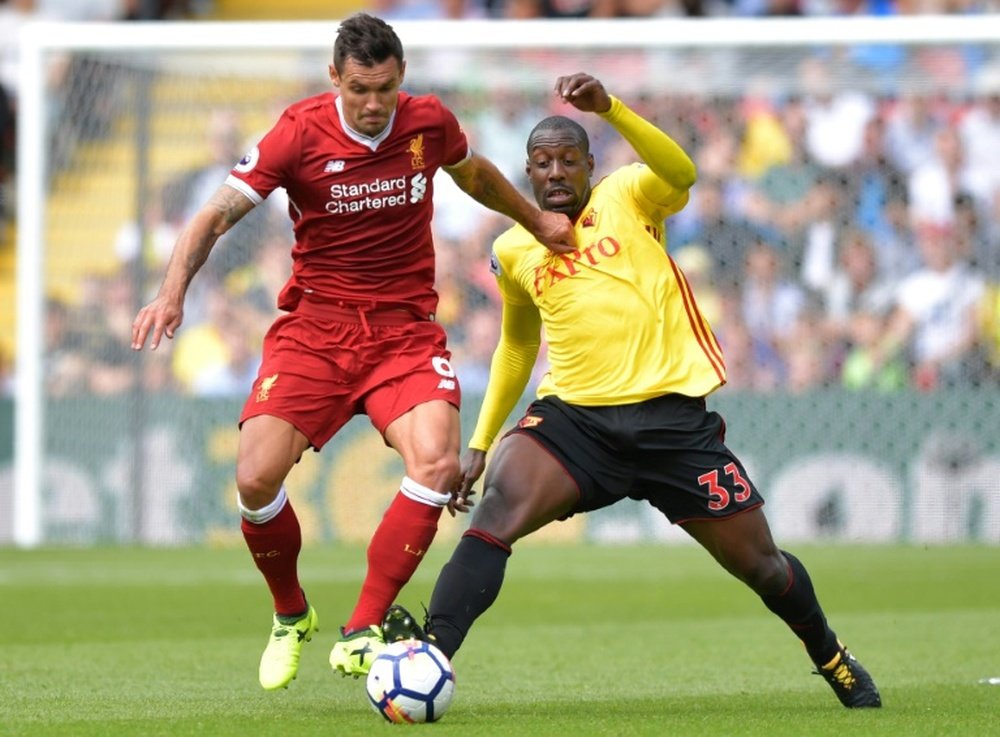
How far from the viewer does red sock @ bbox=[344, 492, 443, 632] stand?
6938 millimetres

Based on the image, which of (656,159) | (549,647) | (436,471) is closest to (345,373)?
(436,471)

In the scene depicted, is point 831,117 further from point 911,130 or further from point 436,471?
point 436,471

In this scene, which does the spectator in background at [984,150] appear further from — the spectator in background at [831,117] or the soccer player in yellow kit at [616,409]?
the soccer player in yellow kit at [616,409]

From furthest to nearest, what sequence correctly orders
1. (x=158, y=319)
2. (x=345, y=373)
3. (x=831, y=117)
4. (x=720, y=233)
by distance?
(x=720, y=233) < (x=831, y=117) < (x=345, y=373) < (x=158, y=319)

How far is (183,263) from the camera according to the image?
6.67 metres

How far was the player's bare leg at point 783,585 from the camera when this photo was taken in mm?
6816

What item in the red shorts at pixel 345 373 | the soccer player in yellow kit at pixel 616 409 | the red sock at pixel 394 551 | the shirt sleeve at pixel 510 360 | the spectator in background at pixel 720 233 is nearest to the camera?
the soccer player in yellow kit at pixel 616 409

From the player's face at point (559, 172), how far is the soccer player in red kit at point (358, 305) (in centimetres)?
10

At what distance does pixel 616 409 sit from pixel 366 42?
5.39 feet

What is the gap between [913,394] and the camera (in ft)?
51.5

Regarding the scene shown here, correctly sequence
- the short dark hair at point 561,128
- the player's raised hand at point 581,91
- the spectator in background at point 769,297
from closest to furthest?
the player's raised hand at point 581,91 → the short dark hair at point 561,128 → the spectator in background at point 769,297

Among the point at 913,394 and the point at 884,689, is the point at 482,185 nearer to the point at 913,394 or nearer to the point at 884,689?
the point at 884,689

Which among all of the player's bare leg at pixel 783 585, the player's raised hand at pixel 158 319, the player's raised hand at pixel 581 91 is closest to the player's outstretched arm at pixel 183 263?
the player's raised hand at pixel 158 319

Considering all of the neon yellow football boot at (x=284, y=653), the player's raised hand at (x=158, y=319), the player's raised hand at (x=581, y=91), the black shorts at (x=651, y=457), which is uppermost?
the player's raised hand at (x=581, y=91)
